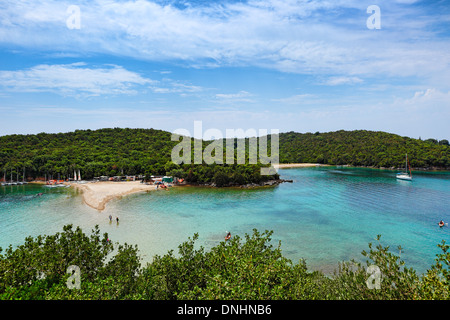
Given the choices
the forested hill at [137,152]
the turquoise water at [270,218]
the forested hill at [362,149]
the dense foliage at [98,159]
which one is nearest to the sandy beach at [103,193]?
the turquoise water at [270,218]

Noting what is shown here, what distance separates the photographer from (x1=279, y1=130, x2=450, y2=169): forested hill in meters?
96.0

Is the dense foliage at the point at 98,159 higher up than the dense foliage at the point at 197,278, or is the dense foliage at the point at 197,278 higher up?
the dense foliage at the point at 98,159

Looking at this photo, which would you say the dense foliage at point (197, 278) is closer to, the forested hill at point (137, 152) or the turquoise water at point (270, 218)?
the turquoise water at point (270, 218)

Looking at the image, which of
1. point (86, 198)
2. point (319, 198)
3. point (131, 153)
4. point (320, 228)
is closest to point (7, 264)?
point (320, 228)

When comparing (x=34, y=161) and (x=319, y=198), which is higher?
(x=34, y=161)

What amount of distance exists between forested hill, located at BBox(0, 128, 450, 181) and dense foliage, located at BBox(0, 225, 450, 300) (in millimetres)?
51531

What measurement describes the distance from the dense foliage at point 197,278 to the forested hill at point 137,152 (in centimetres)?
5153

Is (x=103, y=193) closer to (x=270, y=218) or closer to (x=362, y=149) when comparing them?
(x=270, y=218)

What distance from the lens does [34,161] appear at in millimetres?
65375

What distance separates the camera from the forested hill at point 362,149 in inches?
3781

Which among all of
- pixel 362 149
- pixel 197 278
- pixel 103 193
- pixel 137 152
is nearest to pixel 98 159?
pixel 137 152

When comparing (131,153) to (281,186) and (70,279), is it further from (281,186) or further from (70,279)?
(70,279)

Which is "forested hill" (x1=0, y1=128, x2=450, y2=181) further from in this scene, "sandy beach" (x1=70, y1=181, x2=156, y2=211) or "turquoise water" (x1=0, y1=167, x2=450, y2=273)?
"turquoise water" (x1=0, y1=167, x2=450, y2=273)

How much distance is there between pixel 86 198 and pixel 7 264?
38.0m
